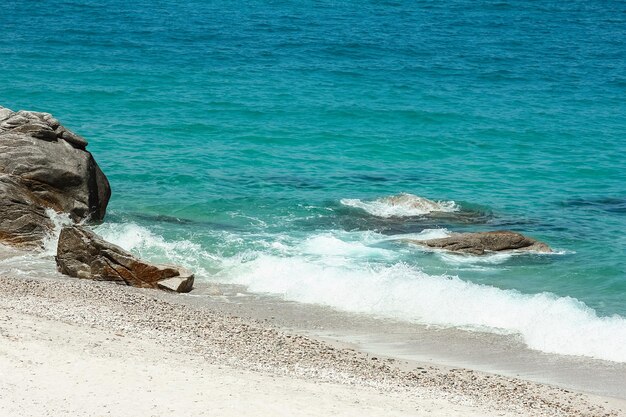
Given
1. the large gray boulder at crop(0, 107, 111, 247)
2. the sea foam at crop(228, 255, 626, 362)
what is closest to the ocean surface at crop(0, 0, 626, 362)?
the sea foam at crop(228, 255, 626, 362)

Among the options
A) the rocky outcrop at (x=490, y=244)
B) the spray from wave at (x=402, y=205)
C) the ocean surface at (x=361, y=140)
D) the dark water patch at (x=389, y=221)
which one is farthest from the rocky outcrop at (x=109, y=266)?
the spray from wave at (x=402, y=205)

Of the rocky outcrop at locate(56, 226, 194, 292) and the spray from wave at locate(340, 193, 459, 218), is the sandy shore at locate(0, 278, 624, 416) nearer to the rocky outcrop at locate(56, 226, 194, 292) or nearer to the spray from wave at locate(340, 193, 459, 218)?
the rocky outcrop at locate(56, 226, 194, 292)

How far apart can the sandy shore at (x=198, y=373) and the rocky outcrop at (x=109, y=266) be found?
1.80 m

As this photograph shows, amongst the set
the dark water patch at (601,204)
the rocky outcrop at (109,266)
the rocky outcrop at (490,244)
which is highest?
the dark water patch at (601,204)

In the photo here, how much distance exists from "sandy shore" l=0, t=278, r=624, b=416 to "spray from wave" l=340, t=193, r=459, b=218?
9.58 meters

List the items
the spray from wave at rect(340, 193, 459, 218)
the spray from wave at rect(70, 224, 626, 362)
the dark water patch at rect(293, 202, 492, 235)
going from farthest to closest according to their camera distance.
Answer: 1. the spray from wave at rect(340, 193, 459, 218)
2. the dark water patch at rect(293, 202, 492, 235)
3. the spray from wave at rect(70, 224, 626, 362)

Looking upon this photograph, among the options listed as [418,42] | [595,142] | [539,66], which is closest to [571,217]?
[595,142]

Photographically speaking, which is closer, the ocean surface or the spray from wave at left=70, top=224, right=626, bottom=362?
the spray from wave at left=70, top=224, right=626, bottom=362

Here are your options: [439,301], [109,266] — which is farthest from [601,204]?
[109,266]

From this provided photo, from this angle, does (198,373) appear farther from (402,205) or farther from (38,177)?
(402,205)

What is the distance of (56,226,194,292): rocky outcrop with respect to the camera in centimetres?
2131

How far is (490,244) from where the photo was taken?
25.3 metres

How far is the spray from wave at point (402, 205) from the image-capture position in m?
28.4

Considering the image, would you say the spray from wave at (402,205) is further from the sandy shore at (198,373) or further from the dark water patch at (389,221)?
the sandy shore at (198,373)
